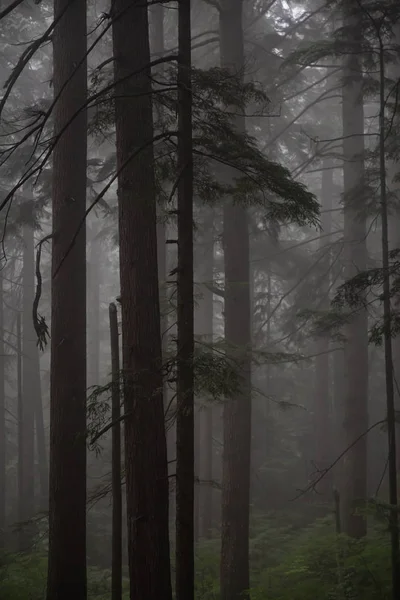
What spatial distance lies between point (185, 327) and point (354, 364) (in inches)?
370

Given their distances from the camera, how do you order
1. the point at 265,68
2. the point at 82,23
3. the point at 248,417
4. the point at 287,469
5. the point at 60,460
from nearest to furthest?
the point at 60,460
the point at 82,23
the point at 248,417
the point at 265,68
the point at 287,469

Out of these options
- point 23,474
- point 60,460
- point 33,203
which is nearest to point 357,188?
point 33,203

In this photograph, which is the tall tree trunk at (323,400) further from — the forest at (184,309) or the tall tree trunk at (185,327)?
the tall tree trunk at (185,327)

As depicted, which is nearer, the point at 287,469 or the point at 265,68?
the point at 265,68

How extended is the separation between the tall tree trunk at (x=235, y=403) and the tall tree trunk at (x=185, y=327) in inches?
154

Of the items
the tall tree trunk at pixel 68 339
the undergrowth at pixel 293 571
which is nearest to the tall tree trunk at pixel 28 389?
the undergrowth at pixel 293 571

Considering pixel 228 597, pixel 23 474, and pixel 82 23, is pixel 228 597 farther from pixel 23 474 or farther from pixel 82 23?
pixel 23 474

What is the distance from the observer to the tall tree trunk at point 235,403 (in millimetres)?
10125

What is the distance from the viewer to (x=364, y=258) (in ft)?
46.9

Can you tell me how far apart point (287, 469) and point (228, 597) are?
1284cm

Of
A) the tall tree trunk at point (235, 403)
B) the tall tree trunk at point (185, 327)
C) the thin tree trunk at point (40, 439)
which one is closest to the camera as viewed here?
the tall tree trunk at point (185, 327)

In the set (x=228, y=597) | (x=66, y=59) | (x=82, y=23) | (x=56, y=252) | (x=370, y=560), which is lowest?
(x=228, y=597)

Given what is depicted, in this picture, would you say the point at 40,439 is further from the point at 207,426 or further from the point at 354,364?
the point at 354,364

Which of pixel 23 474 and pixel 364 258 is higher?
pixel 364 258
